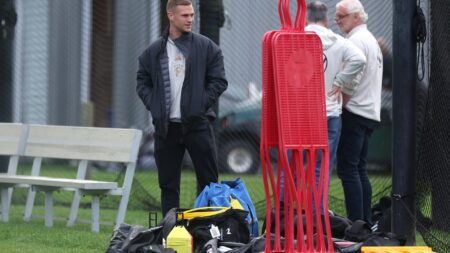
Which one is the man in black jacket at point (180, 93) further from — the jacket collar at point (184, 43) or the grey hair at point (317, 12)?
the grey hair at point (317, 12)

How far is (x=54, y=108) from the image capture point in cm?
1418

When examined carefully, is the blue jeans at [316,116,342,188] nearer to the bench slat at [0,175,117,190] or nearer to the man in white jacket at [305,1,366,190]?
the man in white jacket at [305,1,366,190]

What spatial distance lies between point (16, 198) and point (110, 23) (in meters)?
2.26

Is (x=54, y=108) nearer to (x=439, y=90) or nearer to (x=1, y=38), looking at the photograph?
(x=1, y=38)

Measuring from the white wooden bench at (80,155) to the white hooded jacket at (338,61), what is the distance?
204 cm

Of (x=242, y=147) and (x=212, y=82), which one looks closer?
(x=212, y=82)

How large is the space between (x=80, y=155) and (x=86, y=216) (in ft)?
3.08

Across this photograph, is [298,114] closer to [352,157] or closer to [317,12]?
[317,12]

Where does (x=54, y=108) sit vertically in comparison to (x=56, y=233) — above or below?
above

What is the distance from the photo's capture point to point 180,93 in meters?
8.88

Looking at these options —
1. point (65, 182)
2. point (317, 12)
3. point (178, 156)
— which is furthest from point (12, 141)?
point (317, 12)

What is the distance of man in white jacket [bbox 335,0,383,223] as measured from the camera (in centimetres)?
948

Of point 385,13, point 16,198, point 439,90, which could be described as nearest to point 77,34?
point 16,198

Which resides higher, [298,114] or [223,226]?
[298,114]
